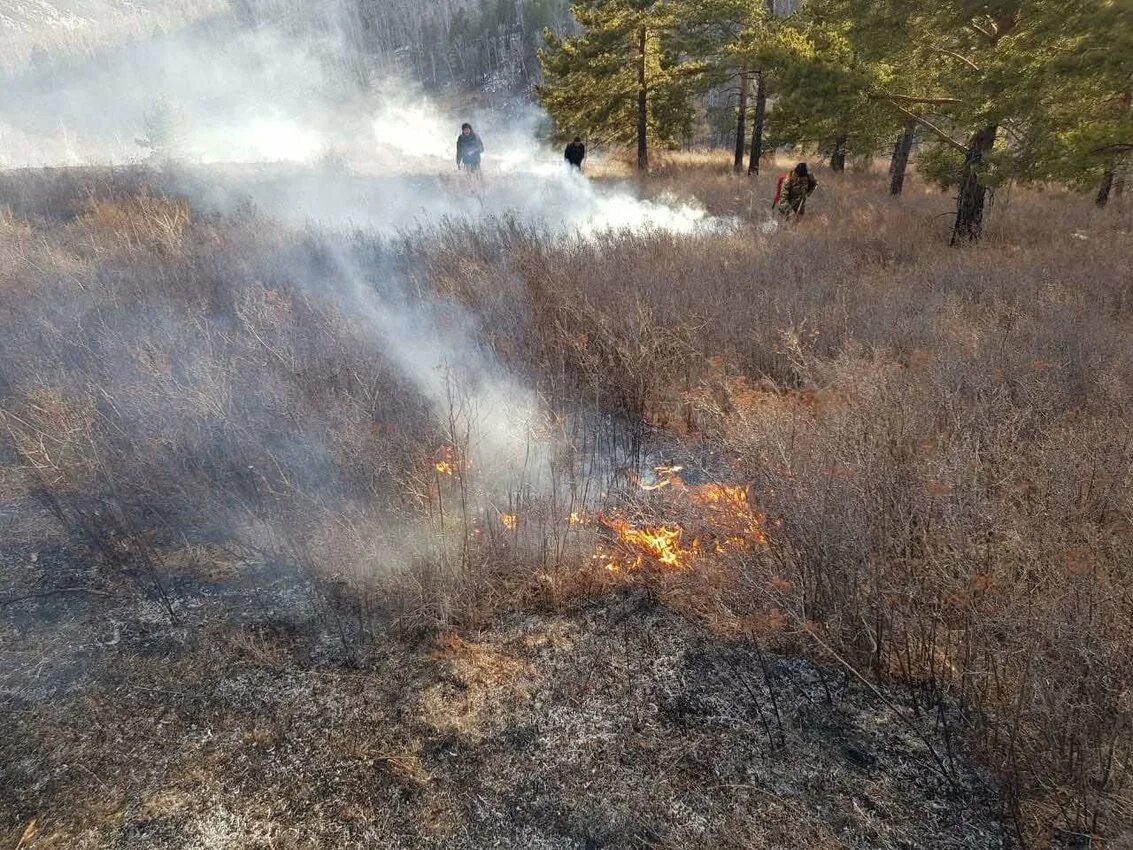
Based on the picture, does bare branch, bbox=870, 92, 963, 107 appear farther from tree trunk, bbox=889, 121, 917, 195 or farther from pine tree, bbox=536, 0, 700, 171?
pine tree, bbox=536, 0, 700, 171

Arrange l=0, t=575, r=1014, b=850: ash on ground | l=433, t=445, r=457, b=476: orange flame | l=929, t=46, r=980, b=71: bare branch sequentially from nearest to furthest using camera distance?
l=0, t=575, r=1014, b=850: ash on ground
l=433, t=445, r=457, b=476: orange flame
l=929, t=46, r=980, b=71: bare branch

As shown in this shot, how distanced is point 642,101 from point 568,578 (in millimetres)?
17961

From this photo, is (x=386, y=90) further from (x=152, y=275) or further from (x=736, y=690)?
(x=736, y=690)

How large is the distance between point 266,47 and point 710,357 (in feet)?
278

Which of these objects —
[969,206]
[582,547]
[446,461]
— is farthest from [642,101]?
[582,547]

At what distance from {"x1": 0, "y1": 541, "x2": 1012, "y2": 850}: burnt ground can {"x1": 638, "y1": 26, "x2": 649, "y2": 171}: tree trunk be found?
17.5m

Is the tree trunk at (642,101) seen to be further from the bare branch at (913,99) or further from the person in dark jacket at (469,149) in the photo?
the bare branch at (913,99)

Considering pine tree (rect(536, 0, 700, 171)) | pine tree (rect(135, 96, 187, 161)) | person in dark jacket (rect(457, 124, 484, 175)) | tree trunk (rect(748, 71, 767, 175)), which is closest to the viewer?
person in dark jacket (rect(457, 124, 484, 175))

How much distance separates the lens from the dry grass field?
1.82 meters

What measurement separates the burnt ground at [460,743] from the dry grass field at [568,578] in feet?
0.04

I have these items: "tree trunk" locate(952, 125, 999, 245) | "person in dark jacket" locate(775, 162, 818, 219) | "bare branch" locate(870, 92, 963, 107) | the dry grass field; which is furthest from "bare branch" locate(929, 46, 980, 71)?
the dry grass field

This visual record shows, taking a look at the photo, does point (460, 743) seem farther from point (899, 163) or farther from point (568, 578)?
point (899, 163)

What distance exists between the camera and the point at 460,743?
2057 millimetres

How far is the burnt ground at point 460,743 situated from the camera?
1780 mm
